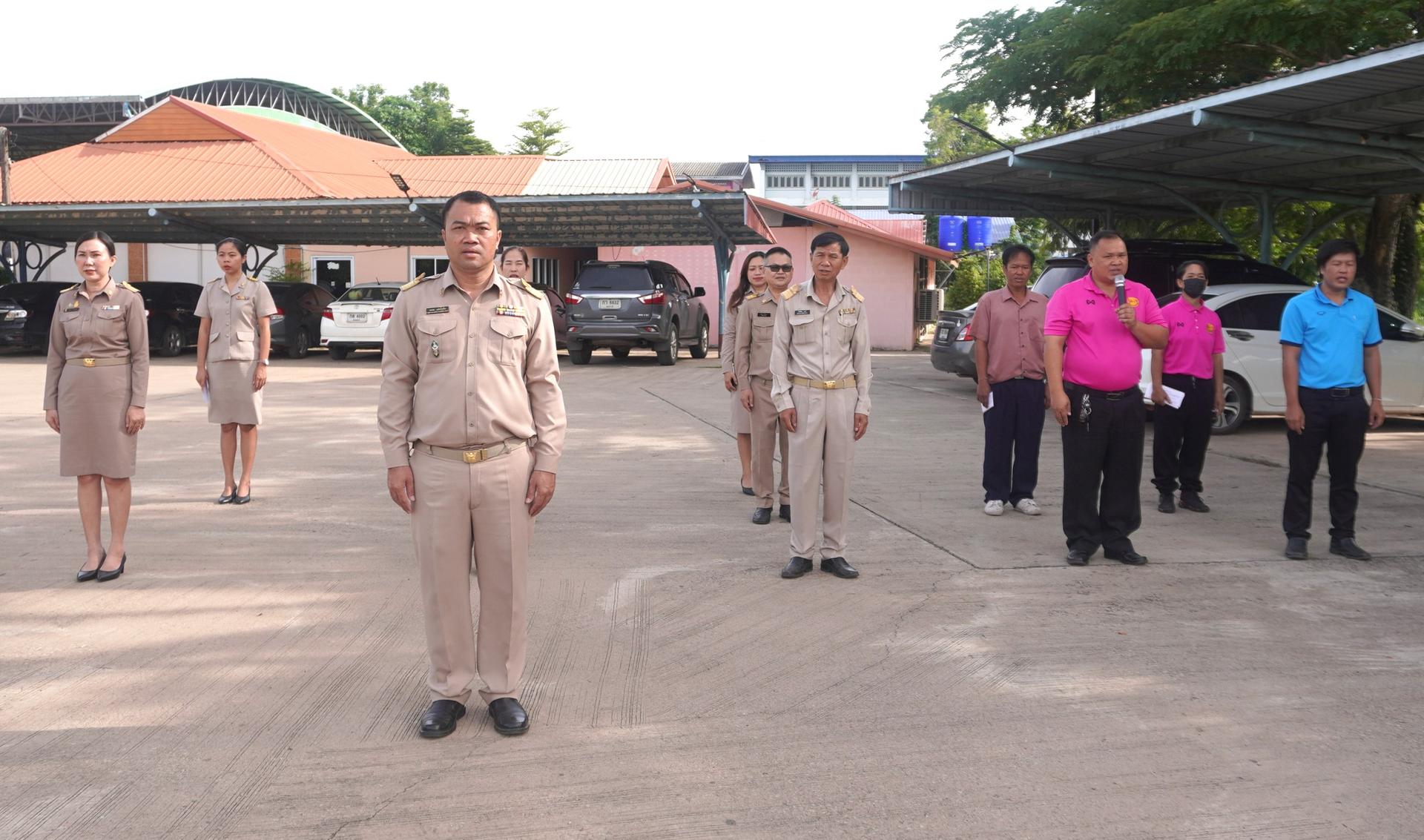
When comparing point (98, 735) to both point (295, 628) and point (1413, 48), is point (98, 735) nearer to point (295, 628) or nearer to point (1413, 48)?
point (295, 628)

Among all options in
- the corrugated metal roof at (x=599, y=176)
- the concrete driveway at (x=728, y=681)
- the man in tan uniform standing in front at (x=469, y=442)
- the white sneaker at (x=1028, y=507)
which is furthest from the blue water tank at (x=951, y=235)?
the man in tan uniform standing in front at (x=469, y=442)

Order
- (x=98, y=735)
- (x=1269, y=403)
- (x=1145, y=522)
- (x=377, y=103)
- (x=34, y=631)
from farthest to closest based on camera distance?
(x=377, y=103) < (x=1269, y=403) < (x=1145, y=522) < (x=34, y=631) < (x=98, y=735)

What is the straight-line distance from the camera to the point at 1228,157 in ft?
53.0

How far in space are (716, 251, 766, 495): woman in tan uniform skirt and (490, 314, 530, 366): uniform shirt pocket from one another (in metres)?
4.35

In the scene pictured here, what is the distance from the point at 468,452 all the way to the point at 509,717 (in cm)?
95

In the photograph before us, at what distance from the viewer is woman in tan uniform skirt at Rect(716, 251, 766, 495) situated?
8.64 metres

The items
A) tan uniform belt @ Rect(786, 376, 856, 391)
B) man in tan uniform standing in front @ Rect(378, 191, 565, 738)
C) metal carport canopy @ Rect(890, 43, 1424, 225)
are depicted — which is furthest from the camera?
metal carport canopy @ Rect(890, 43, 1424, 225)

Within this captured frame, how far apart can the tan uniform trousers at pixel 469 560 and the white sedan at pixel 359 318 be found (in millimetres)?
20137

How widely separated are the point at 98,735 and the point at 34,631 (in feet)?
4.99

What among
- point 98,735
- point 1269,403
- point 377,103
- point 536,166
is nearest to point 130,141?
point 536,166

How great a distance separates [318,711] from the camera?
4402 mm

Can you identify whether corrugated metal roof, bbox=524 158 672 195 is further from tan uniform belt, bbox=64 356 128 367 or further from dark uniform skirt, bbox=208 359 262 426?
tan uniform belt, bbox=64 356 128 367

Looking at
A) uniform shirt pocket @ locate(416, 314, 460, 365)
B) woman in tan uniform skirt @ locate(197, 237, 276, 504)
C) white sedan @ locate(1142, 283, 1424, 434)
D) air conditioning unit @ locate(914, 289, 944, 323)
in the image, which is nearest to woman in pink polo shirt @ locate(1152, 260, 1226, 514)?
white sedan @ locate(1142, 283, 1424, 434)

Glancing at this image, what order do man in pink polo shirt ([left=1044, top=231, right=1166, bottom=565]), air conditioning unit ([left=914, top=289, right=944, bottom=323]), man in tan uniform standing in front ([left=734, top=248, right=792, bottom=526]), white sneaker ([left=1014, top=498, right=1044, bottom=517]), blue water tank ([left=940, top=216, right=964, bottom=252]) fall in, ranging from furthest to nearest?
blue water tank ([left=940, top=216, right=964, bottom=252]) → air conditioning unit ([left=914, top=289, right=944, bottom=323]) → white sneaker ([left=1014, top=498, right=1044, bottom=517]) → man in tan uniform standing in front ([left=734, top=248, right=792, bottom=526]) → man in pink polo shirt ([left=1044, top=231, right=1166, bottom=565])
